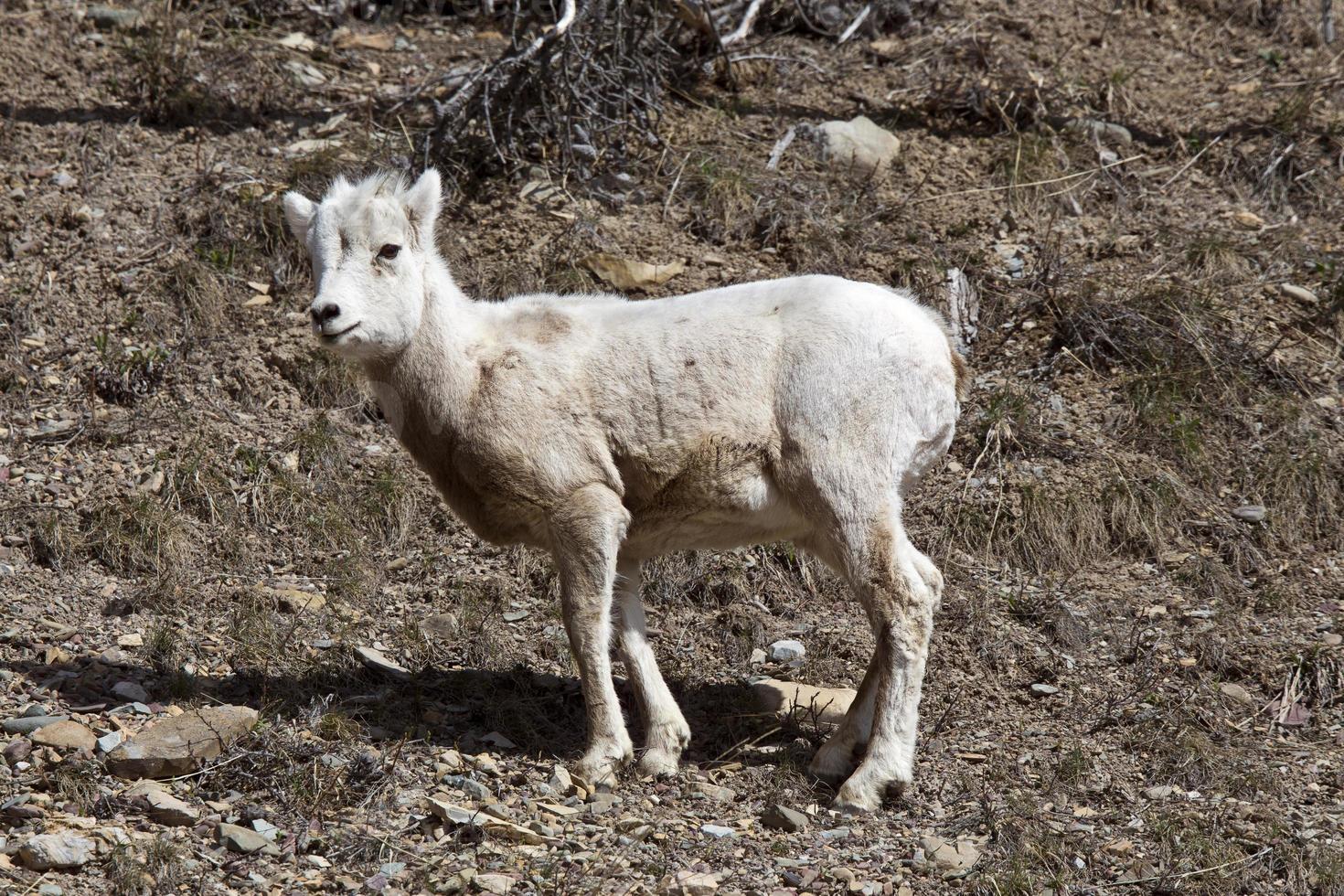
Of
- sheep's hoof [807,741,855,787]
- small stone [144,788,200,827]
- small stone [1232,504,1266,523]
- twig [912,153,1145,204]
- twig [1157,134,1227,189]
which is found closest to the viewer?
small stone [144,788,200,827]

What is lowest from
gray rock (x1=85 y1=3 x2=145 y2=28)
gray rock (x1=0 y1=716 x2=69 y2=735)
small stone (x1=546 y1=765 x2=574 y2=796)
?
small stone (x1=546 y1=765 x2=574 y2=796)

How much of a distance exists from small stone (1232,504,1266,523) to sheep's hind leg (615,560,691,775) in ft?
12.8

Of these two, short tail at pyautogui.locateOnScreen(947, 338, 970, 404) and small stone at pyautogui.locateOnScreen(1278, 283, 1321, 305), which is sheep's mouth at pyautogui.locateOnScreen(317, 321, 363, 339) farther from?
small stone at pyautogui.locateOnScreen(1278, 283, 1321, 305)

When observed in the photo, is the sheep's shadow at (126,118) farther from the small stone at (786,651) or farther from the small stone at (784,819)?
the small stone at (784,819)

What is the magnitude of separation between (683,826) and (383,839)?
1197 mm

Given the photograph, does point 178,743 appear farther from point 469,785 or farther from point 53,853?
point 469,785

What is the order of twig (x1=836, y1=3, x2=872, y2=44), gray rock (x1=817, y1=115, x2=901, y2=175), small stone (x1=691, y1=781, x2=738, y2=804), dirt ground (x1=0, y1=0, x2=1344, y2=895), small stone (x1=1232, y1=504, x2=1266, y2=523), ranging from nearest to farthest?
dirt ground (x1=0, y1=0, x2=1344, y2=895) → small stone (x1=691, y1=781, x2=738, y2=804) → small stone (x1=1232, y1=504, x2=1266, y2=523) → gray rock (x1=817, y1=115, x2=901, y2=175) → twig (x1=836, y1=3, x2=872, y2=44)

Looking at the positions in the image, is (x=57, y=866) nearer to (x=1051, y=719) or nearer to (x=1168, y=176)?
(x=1051, y=719)

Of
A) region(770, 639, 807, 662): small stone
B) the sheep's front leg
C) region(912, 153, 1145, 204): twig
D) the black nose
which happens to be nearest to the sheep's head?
the black nose

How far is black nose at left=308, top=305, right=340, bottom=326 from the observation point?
18.2 feet

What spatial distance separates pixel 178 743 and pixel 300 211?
2341 millimetres

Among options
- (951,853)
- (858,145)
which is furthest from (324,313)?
(858,145)

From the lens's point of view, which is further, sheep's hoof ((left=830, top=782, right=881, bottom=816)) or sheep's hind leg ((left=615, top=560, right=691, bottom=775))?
sheep's hind leg ((left=615, top=560, right=691, bottom=775))

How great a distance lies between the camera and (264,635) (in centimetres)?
677
